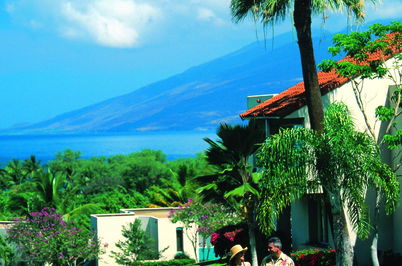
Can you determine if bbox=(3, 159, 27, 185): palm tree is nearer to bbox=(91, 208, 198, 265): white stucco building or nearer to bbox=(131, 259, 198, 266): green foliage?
bbox=(91, 208, 198, 265): white stucco building

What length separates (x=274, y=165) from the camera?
19.8 m

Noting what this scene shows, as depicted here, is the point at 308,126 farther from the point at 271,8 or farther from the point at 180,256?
the point at 180,256

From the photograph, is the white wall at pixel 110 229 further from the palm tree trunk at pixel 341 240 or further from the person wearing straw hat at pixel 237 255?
the person wearing straw hat at pixel 237 255

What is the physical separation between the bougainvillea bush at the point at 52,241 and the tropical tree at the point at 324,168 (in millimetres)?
20538

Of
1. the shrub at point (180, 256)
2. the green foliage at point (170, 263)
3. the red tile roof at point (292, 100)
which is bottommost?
the green foliage at point (170, 263)

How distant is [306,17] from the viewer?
22.2 meters

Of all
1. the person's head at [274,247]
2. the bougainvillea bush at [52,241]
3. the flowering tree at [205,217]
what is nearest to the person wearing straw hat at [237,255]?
the person's head at [274,247]

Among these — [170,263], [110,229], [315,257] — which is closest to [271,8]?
[315,257]

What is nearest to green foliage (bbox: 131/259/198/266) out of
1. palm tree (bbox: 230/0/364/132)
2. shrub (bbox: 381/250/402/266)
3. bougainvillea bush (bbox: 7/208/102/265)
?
bougainvillea bush (bbox: 7/208/102/265)

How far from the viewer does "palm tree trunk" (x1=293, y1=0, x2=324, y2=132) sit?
21.9 meters

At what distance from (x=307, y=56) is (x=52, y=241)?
69.8 ft

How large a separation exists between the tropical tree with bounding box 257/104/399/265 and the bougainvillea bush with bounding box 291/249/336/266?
4.70 metres

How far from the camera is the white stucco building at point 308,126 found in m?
25.2

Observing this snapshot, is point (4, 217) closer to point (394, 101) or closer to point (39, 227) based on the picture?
point (39, 227)
